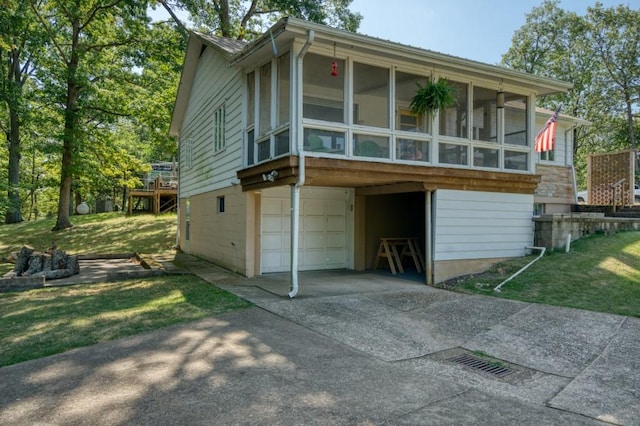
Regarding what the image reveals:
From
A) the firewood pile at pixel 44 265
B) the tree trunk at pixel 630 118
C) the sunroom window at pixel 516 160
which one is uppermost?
the tree trunk at pixel 630 118

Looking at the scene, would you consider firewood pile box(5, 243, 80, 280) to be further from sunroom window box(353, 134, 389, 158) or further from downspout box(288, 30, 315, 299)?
sunroom window box(353, 134, 389, 158)

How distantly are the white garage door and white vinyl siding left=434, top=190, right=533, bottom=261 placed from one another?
291 centimetres

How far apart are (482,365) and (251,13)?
20.1 meters

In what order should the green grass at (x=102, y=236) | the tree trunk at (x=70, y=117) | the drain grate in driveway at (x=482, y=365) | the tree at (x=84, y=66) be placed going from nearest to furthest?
the drain grate in driveway at (x=482, y=365) < the green grass at (x=102, y=236) < the tree at (x=84, y=66) < the tree trunk at (x=70, y=117)

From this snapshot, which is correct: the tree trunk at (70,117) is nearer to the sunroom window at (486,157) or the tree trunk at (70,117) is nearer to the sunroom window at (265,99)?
the sunroom window at (265,99)

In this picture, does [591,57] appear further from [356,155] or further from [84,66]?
[84,66]

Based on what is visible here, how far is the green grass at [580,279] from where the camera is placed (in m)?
6.90

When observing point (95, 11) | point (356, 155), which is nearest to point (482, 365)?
point (356, 155)

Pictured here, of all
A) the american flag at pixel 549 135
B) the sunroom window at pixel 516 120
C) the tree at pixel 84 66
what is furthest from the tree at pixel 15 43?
the american flag at pixel 549 135

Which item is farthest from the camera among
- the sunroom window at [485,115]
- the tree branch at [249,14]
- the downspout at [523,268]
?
the tree branch at [249,14]

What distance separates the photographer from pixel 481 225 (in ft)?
31.1

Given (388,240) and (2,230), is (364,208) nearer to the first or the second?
(388,240)

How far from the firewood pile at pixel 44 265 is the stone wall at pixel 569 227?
1132 cm

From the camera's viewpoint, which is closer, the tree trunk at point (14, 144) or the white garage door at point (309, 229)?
the white garage door at point (309, 229)
